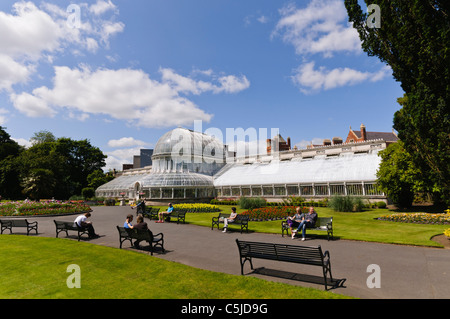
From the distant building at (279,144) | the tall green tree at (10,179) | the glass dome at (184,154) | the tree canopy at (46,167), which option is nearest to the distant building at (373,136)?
the distant building at (279,144)

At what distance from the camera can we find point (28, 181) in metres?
36.8

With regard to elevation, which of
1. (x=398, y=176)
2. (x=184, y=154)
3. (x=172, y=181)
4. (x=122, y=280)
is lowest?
(x=122, y=280)

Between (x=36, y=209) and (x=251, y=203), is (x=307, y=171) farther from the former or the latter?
(x=36, y=209)

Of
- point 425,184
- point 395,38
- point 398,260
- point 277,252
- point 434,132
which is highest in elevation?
point 395,38

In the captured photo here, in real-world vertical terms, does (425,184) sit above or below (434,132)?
below

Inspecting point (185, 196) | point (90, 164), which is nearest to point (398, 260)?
point (185, 196)

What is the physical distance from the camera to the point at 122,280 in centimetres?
632

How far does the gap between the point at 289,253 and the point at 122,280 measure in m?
4.33

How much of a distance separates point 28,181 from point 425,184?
47398 mm

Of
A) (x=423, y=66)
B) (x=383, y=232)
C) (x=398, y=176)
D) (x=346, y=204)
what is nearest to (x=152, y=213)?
(x=383, y=232)

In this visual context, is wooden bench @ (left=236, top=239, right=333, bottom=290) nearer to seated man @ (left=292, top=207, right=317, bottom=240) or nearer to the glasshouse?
seated man @ (left=292, top=207, right=317, bottom=240)

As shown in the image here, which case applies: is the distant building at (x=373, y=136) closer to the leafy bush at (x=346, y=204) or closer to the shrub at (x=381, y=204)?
the shrub at (x=381, y=204)
